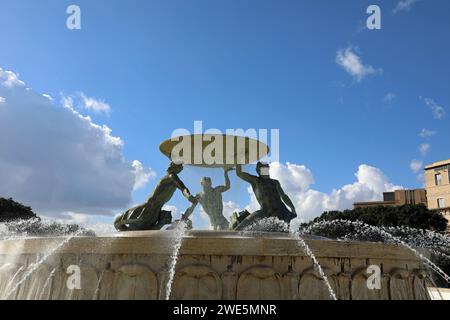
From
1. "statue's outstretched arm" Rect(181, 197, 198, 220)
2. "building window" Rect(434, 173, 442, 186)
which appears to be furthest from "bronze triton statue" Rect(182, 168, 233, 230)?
"building window" Rect(434, 173, 442, 186)

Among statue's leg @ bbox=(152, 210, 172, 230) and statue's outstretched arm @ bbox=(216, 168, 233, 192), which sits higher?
statue's outstretched arm @ bbox=(216, 168, 233, 192)

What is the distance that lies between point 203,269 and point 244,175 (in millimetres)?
6053

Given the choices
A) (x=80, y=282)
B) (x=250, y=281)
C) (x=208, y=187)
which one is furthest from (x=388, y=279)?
(x=208, y=187)

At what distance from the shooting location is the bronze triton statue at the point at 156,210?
11906 mm

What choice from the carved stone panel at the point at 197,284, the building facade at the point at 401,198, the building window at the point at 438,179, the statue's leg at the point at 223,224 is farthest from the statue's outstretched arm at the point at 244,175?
the building facade at the point at 401,198

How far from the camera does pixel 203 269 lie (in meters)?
6.96

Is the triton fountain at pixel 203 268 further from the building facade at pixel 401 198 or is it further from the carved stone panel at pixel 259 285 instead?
the building facade at pixel 401 198

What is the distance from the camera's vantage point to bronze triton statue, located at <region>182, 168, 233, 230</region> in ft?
43.3

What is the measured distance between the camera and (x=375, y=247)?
7.82m

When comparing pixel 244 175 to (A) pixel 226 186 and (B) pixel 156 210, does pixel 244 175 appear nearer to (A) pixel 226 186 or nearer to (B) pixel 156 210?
(A) pixel 226 186

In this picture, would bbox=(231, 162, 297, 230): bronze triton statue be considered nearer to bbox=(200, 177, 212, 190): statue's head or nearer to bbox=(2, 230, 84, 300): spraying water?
bbox=(200, 177, 212, 190): statue's head

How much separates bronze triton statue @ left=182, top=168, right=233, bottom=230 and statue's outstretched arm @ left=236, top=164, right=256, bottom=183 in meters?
0.69
